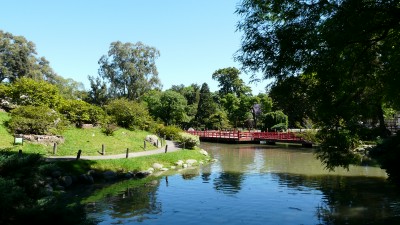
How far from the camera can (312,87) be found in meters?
9.33

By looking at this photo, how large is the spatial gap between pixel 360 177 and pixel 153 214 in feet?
43.0

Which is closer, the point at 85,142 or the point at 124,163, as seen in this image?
the point at 124,163

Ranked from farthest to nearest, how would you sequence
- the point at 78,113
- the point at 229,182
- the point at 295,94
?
the point at 78,113, the point at 229,182, the point at 295,94

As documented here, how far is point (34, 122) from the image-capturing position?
71.1ft

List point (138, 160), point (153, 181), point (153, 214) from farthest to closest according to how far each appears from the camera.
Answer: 1. point (138, 160)
2. point (153, 181)
3. point (153, 214)

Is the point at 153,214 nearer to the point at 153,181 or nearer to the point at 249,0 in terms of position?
the point at 153,181

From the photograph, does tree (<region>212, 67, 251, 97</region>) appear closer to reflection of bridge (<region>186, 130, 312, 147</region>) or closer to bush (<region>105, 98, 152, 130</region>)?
reflection of bridge (<region>186, 130, 312, 147</region>)

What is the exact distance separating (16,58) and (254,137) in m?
44.9

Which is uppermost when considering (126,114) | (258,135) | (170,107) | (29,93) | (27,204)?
(170,107)

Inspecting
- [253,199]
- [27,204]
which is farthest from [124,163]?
[27,204]

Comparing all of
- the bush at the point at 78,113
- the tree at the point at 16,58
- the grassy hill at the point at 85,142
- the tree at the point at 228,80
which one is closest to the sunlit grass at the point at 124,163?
the grassy hill at the point at 85,142

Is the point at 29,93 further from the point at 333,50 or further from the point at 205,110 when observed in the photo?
the point at 205,110

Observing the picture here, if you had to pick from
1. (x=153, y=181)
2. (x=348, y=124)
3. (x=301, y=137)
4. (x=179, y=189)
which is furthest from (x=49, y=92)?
(x=301, y=137)

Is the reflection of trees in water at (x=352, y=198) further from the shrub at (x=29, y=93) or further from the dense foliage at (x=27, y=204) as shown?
the shrub at (x=29, y=93)
